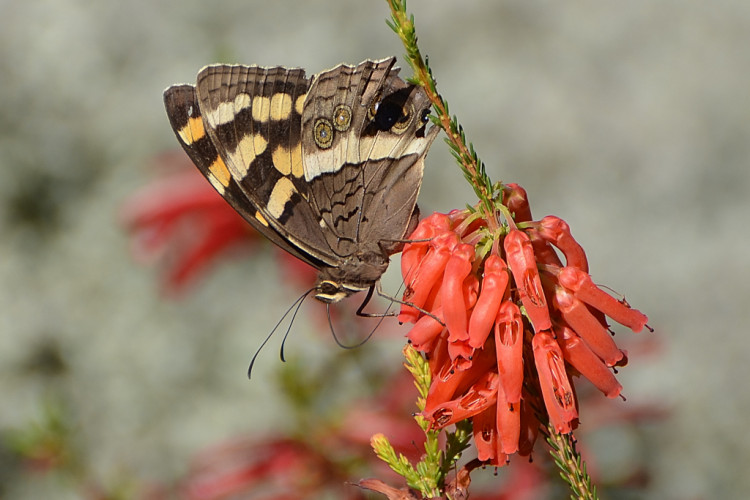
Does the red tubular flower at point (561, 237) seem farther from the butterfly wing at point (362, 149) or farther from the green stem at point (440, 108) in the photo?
the butterfly wing at point (362, 149)

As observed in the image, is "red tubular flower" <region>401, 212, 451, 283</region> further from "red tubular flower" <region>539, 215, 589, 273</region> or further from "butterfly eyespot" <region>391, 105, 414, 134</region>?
"butterfly eyespot" <region>391, 105, 414, 134</region>

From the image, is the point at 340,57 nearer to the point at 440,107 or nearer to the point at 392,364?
the point at 392,364

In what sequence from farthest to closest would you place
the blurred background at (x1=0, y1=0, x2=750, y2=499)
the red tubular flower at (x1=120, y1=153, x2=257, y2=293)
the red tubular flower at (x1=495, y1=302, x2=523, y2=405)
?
1. the blurred background at (x1=0, y1=0, x2=750, y2=499)
2. the red tubular flower at (x1=120, y1=153, x2=257, y2=293)
3. the red tubular flower at (x1=495, y1=302, x2=523, y2=405)

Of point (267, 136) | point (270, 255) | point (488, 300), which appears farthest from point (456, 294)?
point (270, 255)

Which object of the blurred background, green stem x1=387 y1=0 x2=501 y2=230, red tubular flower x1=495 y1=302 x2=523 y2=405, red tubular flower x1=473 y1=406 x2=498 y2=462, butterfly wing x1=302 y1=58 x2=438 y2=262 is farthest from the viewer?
the blurred background

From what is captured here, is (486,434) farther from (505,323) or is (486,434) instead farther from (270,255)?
(270,255)

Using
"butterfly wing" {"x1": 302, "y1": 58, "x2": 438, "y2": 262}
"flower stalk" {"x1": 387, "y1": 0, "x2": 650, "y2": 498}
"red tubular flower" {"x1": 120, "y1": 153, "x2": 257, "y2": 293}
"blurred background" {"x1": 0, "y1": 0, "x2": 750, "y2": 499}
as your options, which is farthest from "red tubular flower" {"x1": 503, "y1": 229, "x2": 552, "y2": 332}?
"blurred background" {"x1": 0, "y1": 0, "x2": 750, "y2": 499}

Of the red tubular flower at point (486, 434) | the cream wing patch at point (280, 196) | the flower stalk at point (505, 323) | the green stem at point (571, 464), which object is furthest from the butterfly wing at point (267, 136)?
the green stem at point (571, 464)
